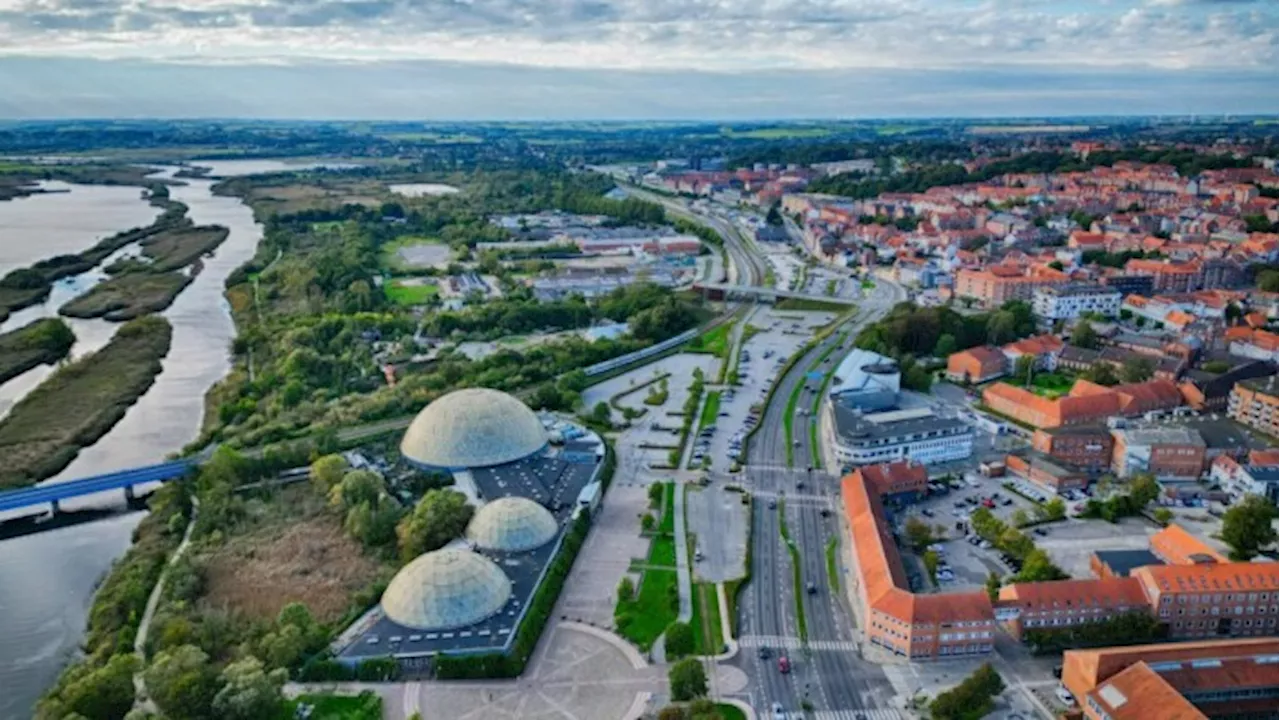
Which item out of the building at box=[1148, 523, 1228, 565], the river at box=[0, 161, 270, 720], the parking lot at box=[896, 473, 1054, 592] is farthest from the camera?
the parking lot at box=[896, 473, 1054, 592]

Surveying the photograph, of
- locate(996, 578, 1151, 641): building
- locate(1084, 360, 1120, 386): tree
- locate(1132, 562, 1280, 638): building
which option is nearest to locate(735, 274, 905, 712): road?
locate(996, 578, 1151, 641): building

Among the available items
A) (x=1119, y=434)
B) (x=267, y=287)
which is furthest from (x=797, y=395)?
(x=267, y=287)

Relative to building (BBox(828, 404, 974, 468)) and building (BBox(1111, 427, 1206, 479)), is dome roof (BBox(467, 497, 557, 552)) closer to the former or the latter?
building (BBox(828, 404, 974, 468))

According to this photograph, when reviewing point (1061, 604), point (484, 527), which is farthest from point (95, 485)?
point (1061, 604)

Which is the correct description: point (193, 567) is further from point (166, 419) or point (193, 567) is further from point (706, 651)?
point (166, 419)

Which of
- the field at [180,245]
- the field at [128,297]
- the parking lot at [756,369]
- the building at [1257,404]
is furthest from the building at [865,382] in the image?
the field at [180,245]

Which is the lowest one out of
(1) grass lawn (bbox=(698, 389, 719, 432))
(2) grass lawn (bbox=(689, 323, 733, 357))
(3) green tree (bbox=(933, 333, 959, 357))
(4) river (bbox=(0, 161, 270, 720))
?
(4) river (bbox=(0, 161, 270, 720))

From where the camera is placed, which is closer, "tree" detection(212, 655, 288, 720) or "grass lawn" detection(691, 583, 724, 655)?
"tree" detection(212, 655, 288, 720)
